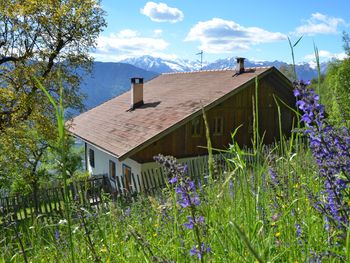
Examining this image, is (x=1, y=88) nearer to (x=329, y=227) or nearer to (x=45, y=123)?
(x=45, y=123)

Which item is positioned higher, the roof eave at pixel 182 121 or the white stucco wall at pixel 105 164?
the roof eave at pixel 182 121

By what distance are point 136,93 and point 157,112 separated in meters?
3.97

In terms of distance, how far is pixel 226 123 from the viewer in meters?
21.1

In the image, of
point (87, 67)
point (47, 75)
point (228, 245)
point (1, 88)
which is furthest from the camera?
point (87, 67)

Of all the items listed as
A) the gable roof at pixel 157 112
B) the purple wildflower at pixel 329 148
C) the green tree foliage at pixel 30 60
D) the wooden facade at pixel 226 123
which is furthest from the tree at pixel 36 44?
the purple wildflower at pixel 329 148

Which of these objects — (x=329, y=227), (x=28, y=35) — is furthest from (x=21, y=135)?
(x=329, y=227)

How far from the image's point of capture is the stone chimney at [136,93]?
23.4 metres

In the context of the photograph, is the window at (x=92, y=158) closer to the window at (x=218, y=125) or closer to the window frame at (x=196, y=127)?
the window frame at (x=196, y=127)

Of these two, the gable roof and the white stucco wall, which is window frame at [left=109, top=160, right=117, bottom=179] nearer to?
the white stucco wall

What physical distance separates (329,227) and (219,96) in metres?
18.0

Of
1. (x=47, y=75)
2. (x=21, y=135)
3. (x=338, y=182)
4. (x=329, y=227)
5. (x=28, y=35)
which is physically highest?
(x=28, y=35)

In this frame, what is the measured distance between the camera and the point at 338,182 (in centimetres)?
140

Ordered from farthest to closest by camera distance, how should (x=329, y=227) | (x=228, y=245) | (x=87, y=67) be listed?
(x=87, y=67) → (x=228, y=245) → (x=329, y=227)

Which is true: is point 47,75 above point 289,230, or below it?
above
